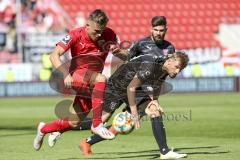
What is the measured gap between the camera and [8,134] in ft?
46.1

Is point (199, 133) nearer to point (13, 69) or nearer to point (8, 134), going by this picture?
point (8, 134)

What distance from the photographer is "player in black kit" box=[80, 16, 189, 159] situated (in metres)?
9.15

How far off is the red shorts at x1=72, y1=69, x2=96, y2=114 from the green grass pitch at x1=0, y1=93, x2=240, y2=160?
0.75 meters

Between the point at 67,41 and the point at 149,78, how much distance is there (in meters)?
1.27

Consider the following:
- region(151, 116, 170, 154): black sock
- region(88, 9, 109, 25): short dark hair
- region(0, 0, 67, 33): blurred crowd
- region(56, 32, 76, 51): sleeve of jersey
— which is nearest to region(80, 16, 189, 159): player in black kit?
region(151, 116, 170, 154): black sock

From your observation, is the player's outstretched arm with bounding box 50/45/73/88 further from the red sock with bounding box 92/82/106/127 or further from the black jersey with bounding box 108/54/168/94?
the black jersey with bounding box 108/54/168/94

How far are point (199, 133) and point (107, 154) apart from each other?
432cm

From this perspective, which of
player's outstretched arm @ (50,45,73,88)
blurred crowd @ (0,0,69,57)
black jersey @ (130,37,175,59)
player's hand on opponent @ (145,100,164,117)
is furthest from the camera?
blurred crowd @ (0,0,69,57)

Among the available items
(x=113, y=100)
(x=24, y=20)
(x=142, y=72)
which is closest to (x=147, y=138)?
(x=113, y=100)

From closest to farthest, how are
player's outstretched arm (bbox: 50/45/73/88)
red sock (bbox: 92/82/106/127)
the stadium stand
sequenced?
player's outstretched arm (bbox: 50/45/73/88), red sock (bbox: 92/82/106/127), the stadium stand

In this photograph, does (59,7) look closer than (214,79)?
No

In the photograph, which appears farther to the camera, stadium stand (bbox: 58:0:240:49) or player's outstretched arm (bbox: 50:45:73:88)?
stadium stand (bbox: 58:0:240:49)

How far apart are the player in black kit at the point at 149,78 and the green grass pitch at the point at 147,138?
43 centimetres

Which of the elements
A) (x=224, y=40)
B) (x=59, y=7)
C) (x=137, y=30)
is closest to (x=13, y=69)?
(x=59, y=7)
